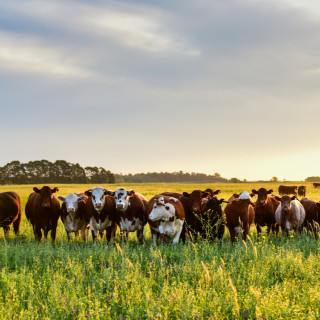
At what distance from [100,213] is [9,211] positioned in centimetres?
477

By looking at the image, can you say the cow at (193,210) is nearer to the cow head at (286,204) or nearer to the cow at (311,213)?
the cow head at (286,204)

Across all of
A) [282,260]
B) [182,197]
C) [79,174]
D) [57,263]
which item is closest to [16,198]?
[182,197]

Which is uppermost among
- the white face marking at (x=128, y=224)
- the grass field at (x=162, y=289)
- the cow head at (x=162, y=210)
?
the cow head at (x=162, y=210)

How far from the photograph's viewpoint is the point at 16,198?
15.9 m

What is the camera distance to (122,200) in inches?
464

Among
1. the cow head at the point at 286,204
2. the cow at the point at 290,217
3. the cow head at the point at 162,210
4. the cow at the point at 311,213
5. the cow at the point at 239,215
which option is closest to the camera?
the cow head at the point at 162,210

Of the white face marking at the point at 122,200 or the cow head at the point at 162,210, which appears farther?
the white face marking at the point at 122,200

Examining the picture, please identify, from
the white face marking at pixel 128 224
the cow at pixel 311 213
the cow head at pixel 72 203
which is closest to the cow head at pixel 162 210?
Result: the white face marking at pixel 128 224

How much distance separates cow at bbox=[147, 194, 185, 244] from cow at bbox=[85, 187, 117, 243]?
5.59ft

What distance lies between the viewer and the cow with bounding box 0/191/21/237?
1480 centimetres

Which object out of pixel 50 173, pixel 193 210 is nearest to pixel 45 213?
pixel 193 210

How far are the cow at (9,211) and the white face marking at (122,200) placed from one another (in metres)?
5.19

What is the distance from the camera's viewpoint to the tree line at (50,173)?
99750 mm

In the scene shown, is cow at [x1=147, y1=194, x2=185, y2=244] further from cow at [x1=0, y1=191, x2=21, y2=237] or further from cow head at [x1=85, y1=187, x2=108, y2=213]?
cow at [x1=0, y1=191, x2=21, y2=237]
